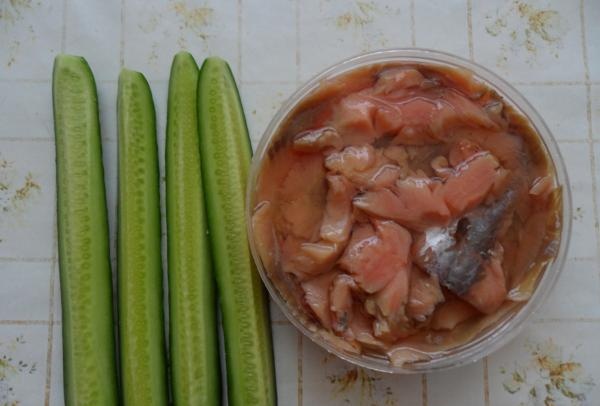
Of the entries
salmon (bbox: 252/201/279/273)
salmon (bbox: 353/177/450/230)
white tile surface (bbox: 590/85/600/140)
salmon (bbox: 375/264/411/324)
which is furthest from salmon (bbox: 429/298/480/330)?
white tile surface (bbox: 590/85/600/140)

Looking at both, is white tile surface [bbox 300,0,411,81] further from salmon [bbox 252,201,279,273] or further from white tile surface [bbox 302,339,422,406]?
white tile surface [bbox 302,339,422,406]

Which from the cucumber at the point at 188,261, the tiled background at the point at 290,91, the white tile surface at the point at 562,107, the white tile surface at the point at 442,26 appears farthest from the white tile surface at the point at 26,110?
the white tile surface at the point at 562,107

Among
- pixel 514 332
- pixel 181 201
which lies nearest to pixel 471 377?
pixel 514 332

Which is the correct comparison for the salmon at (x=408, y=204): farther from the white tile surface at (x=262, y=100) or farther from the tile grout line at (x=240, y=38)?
the tile grout line at (x=240, y=38)

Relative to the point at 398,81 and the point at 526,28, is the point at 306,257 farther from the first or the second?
the point at 526,28

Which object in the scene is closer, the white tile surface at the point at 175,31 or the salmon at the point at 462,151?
the salmon at the point at 462,151

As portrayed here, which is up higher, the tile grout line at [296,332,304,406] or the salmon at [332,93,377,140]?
the salmon at [332,93,377,140]

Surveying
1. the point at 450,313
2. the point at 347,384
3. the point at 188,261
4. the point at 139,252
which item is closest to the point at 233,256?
the point at 188,261
